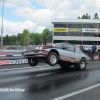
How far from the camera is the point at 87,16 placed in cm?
9394

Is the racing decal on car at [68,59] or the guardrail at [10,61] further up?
the racing decal on car at [68,59]

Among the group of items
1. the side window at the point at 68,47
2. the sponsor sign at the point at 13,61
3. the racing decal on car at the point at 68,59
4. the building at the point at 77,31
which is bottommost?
the sponsor sign at the point at 13,61

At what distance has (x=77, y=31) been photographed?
5444cm

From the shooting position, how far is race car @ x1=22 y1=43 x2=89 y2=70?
8.31m

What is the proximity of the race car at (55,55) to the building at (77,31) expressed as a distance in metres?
43.5

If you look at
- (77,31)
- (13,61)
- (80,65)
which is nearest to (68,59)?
(80,65)

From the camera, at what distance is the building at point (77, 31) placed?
176 feet

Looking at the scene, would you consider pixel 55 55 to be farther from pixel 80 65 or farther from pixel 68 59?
pixel 80 65

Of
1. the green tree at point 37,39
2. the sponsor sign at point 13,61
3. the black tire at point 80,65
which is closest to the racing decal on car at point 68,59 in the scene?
the black tire at point 80,65

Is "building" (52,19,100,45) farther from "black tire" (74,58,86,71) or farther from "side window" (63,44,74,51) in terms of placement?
"side window" (63,44,74,51)

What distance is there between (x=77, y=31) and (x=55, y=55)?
47419 mm

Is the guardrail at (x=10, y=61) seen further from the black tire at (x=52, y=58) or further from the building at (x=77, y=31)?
the building at (x=77, y=31)

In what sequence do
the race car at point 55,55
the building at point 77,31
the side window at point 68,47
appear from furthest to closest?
1. the building at point 77,31
2. the side window at point 68,47
3. the race car at point 55,55

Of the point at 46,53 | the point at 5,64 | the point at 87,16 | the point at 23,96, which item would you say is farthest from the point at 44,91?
the point at 87,16
